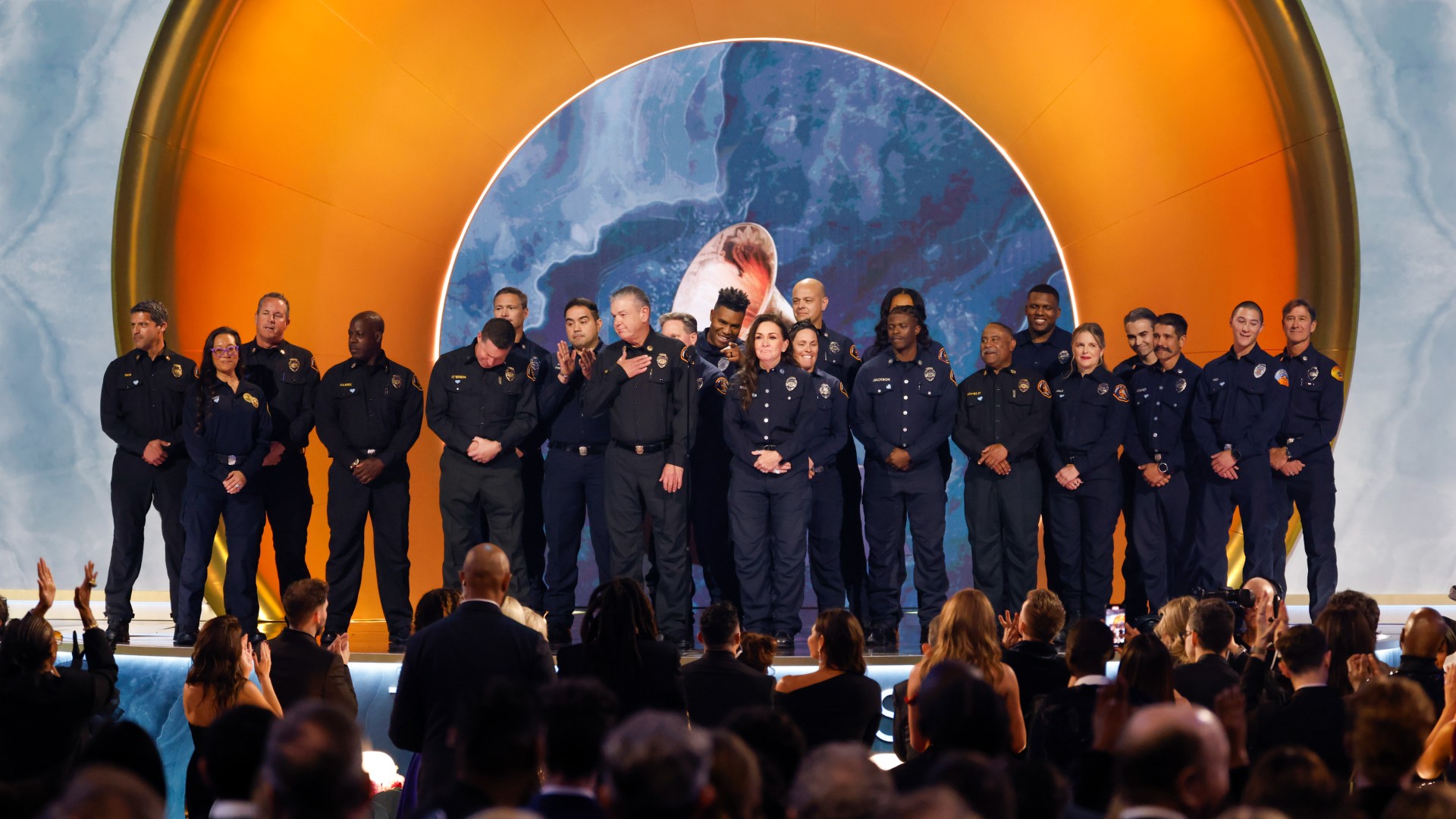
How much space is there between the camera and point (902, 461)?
680 centimetres

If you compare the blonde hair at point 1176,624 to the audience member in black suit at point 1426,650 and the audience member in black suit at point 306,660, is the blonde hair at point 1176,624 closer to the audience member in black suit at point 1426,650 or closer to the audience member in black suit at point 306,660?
the audience member in black suit at point 1426,650

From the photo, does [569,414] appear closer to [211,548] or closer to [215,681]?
[211,548]

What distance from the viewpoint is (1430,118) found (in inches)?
343

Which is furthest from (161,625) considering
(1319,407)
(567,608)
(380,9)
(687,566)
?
(1319,407)

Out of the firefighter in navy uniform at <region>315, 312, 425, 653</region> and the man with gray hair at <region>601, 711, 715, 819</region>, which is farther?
the firefighter in navy uniform at <region>315, 312, 425, 653</region>

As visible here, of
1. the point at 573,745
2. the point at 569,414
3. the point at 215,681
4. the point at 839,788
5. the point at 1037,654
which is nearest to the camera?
the point at 839,788

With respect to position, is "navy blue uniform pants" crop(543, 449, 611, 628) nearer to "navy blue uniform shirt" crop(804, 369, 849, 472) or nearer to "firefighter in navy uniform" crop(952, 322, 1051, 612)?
"navy blue uniform shirt" crop(804, 369, 849, 472)

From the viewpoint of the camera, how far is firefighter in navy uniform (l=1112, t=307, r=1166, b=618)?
726 centimetres

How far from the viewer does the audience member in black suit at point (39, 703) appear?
393 cm

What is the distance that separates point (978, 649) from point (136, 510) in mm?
4773

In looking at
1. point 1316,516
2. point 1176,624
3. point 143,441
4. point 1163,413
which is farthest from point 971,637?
point 143,441

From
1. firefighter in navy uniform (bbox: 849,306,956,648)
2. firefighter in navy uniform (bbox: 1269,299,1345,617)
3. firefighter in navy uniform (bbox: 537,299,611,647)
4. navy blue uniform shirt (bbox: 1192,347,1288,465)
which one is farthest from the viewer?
firefighter in navy uniform (bbox: 1269,299,1345,617)

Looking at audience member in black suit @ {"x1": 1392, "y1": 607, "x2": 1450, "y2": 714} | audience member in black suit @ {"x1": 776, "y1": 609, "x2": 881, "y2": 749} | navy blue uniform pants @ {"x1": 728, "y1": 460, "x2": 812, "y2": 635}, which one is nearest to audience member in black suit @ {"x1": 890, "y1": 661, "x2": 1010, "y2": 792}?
audience member in black suit @ {"x1": 776, "y1": 609, "x2": 881, "y2": 749}

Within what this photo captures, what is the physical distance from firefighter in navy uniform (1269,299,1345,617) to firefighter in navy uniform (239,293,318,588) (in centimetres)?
513
